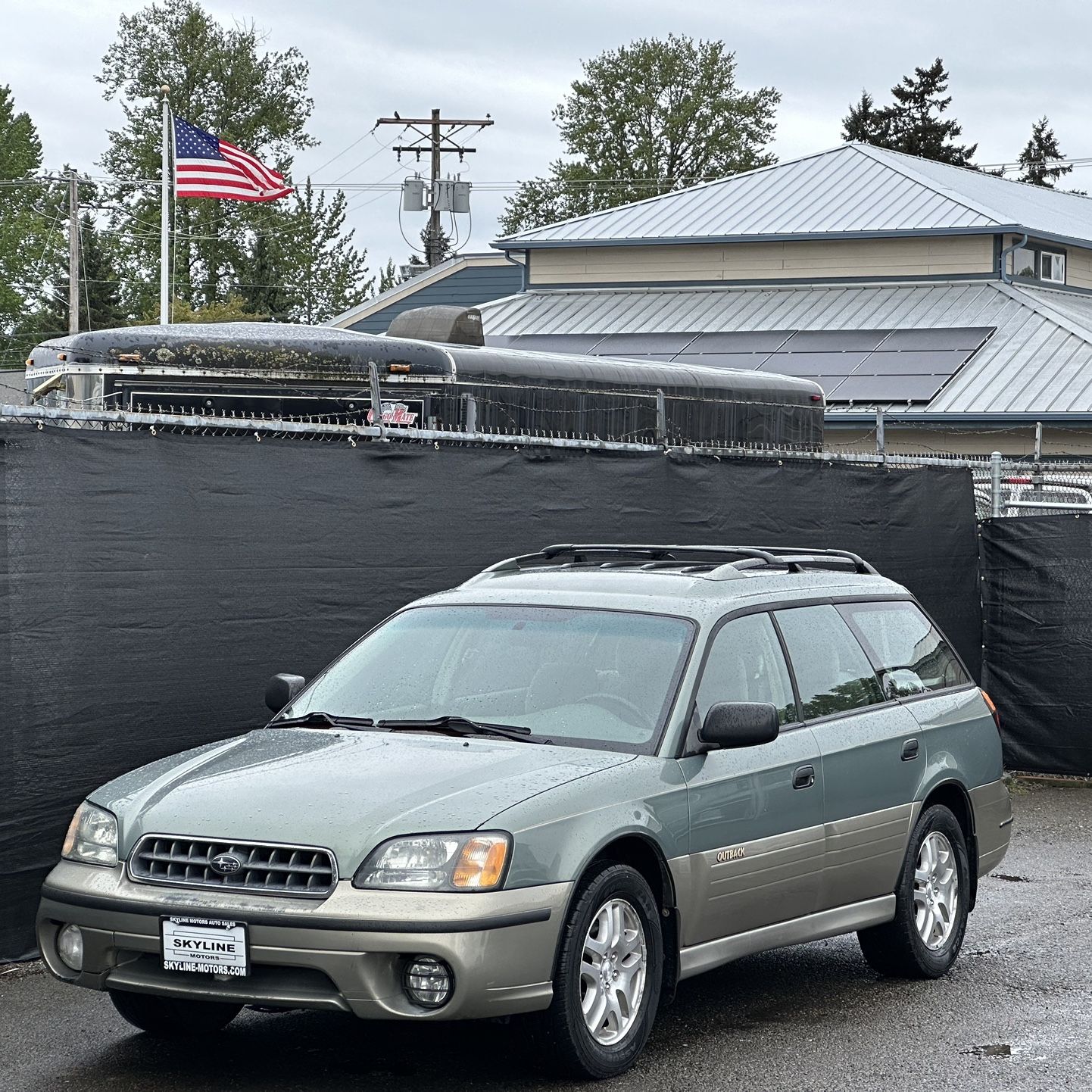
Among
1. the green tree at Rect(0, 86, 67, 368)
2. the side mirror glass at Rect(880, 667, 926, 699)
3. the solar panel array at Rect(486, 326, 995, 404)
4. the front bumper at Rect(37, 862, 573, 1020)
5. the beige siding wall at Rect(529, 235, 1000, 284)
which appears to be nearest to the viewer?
the front bumper at Rect(37, 862, 573, 1020)

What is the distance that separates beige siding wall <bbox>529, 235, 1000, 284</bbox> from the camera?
3203 centimetres

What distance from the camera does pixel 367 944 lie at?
17.1 feet

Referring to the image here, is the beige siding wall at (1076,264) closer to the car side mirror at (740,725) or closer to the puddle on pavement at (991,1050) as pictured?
the puddle on pavement at (991,1050)

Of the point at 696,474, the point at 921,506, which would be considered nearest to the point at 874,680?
the point at 696,474

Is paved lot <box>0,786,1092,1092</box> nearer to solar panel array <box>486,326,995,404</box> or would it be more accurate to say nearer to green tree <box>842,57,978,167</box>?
solar panel array <box>486,326,995,404</box>

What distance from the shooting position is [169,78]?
60406mm

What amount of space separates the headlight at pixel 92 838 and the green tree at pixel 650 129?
60.9 m

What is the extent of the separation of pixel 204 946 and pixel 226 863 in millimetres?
249

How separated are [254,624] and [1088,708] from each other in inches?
281

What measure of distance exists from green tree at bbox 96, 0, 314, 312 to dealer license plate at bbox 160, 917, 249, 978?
55652 millimetres

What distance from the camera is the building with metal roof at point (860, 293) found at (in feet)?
90.9

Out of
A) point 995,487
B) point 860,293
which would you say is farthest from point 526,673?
point 860,293

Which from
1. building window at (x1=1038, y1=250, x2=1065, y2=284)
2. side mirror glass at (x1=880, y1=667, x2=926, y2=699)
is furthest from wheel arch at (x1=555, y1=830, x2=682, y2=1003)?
building window at (x1=1038, y1=250, x2=1065, y2=284)

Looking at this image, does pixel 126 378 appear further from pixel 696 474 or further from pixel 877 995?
pixel 877 995
